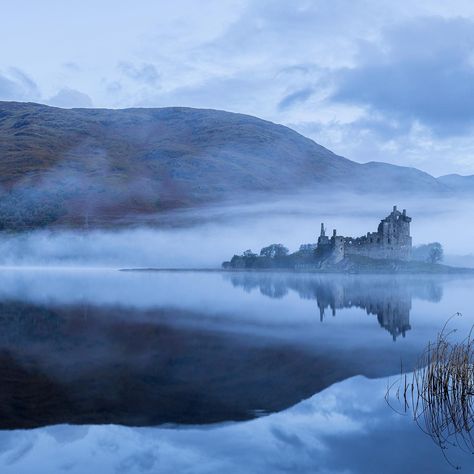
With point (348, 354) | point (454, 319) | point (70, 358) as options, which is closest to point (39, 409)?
point (70, 358)

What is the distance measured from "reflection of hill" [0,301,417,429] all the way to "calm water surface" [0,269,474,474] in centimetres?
4

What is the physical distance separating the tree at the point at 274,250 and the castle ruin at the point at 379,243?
1250cm

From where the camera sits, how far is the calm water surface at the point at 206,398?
7445mm

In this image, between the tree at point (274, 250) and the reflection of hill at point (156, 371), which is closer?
the reflection of hill at point (156, 371)

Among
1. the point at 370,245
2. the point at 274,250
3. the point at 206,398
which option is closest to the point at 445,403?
the point at 206,398

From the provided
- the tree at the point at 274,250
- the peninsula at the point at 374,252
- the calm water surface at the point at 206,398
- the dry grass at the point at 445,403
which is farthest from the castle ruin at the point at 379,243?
the dry grass at the point at 445,403

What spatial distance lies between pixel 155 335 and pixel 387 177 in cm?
17552

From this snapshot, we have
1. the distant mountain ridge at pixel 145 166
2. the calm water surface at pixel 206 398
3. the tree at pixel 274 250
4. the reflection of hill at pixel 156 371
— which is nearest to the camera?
the calm water surface at pixel 206 398

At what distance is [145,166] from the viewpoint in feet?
516

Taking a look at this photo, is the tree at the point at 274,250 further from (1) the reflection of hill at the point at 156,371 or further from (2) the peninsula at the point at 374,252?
(1) the reflection of hill at the point at 156,371

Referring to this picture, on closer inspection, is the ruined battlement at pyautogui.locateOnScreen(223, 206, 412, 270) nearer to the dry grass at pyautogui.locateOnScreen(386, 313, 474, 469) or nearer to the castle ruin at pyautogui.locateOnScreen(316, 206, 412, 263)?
the castle ruin at pyautogui.locateOnScreen(316, 206, 412, 263)

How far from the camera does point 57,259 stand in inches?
4318

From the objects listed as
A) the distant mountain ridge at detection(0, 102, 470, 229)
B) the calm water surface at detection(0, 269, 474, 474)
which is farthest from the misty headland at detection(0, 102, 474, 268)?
the calm water surface at detection(0, 269, 474, 474)

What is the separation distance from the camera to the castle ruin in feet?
231
